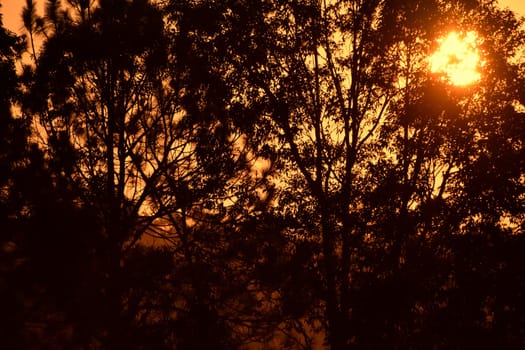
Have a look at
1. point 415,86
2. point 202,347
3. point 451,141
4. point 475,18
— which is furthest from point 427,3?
point 202,347

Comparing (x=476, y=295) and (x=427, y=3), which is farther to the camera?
(x=427, y=3)

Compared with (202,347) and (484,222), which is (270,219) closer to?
(202,347)

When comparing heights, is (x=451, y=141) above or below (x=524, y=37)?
below

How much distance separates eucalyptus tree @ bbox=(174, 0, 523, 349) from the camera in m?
13.3

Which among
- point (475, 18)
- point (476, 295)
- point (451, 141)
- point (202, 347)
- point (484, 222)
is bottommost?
point (202, 347)

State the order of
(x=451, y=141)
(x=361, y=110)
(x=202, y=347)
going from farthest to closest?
(x=361, y=110) → (x=451, y=141) → (x=202, y=347)

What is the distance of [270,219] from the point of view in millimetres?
14820

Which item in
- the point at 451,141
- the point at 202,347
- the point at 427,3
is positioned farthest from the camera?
the point at 427,3

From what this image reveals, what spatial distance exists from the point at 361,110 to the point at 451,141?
326 cm

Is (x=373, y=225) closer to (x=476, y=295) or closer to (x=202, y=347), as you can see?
(x=476, y=295)

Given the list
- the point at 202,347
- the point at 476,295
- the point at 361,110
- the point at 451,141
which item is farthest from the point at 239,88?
the point at 476,295

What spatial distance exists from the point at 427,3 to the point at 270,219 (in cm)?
692

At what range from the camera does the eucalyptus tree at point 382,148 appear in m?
13.3

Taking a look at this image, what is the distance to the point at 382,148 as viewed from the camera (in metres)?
15.8
